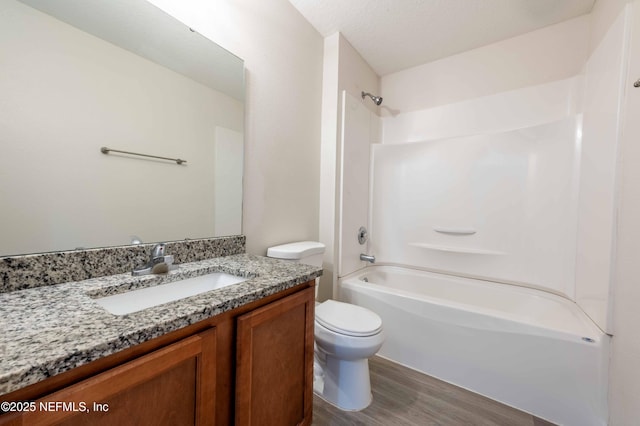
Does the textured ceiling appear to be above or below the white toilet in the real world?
above

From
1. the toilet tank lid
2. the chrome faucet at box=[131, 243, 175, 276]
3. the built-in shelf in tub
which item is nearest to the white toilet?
the toilet tank lid

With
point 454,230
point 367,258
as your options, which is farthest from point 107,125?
point 454,230

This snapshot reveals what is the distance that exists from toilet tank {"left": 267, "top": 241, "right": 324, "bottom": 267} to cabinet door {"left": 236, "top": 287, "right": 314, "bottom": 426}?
0.46 m

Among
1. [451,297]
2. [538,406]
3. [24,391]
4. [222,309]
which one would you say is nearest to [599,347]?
[538,406]

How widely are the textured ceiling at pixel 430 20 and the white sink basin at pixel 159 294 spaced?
183 cm

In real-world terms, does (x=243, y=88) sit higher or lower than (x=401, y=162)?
higher

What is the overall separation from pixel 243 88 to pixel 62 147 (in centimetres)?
86

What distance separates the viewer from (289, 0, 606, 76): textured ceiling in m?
1.67

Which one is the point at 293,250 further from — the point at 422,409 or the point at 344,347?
the point at 422,409

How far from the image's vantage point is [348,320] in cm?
139

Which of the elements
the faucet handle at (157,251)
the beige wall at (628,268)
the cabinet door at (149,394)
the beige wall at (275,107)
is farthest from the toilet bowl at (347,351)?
the beige wall at (628,268)

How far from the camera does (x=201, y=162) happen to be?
1252 mm

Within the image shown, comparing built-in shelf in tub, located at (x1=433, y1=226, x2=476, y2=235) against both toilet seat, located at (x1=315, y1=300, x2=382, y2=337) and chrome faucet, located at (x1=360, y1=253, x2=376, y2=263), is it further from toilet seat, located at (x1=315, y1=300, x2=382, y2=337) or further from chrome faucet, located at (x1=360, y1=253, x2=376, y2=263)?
toilet seat, located at (x1=315, y1=300, x2=382, y2=337)

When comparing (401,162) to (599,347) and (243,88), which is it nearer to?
(243,88)
